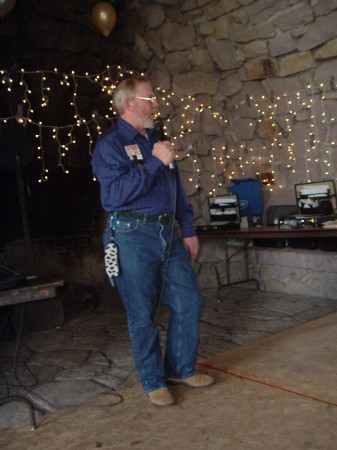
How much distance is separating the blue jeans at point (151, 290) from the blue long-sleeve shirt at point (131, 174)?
0.09 meters

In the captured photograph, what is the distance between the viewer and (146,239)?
235 centimetres

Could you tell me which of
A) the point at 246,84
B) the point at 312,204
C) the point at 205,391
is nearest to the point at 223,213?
the point at 312,204

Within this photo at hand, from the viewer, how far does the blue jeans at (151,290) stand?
7.64 feet

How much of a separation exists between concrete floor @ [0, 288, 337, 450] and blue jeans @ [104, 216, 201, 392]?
0.73 feet

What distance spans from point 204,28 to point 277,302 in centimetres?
293

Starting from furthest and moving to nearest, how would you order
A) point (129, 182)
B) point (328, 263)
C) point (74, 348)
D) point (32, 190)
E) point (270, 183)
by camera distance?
point (270, 183) → point (32, 190) → point (328, 263) → point (74, 348) → point (129, 182)

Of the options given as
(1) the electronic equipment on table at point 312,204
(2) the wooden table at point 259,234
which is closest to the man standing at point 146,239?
(2) the wooden table at point 259,234

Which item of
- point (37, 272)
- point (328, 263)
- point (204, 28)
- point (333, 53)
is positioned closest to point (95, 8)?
point (204, 28)

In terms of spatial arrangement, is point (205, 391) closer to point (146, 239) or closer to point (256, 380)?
point (256, 380)

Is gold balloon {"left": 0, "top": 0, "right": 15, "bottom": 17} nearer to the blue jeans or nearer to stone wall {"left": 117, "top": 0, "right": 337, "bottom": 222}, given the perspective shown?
stone wall {"left": 117, "top": 0, "right": 337, "bottom": 222}

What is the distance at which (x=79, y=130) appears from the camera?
4953 millimetres

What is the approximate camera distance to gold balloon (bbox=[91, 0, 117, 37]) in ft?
16.0

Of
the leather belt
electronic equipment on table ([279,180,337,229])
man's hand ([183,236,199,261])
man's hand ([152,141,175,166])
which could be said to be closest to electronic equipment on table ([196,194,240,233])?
electronic equipment on table ([279,180,337,229])

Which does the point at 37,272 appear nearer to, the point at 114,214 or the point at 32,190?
the point at 32,190
